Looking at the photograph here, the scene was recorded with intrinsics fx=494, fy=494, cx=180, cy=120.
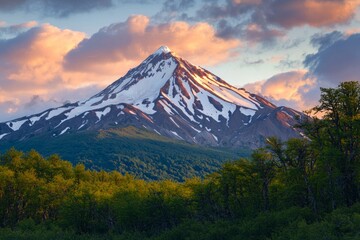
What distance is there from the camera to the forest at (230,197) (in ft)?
232

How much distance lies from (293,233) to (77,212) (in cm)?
5300

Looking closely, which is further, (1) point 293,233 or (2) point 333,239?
(1) point 293,233

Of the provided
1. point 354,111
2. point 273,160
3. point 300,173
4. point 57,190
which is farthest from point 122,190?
point 354,111

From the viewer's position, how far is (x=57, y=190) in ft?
362

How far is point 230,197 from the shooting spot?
9888cm

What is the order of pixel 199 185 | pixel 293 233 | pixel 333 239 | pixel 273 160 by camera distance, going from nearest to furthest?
1. pixel 333 239
2. pixel 293 233
3. pixel 273 160
4. pixel 199 185

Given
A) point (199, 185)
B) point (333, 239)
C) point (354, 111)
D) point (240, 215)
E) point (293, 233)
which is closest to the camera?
point (333, 239)

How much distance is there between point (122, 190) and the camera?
10881cm

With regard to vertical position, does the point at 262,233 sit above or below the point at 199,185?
below

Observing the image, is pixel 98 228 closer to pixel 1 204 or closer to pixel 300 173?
pixel 1 204

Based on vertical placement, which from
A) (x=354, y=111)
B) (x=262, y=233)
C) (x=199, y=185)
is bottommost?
(x=262, y=233)

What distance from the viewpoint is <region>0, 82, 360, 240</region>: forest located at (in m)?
70.7

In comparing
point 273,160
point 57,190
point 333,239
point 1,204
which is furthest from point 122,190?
point 333,239

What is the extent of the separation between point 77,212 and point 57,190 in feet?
34.6
